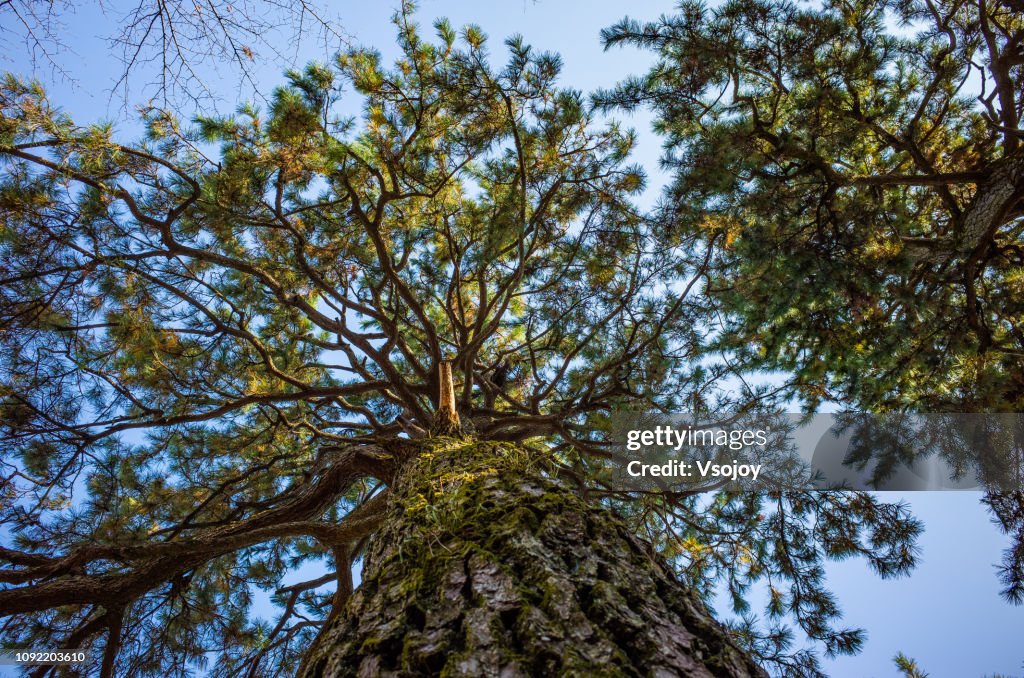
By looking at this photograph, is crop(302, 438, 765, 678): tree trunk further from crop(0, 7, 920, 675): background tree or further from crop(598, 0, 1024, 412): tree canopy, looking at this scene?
crop(598, 0, 1024, 412): tree canopy

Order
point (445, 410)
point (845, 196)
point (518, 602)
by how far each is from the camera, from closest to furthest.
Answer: point (518, 602) < point (445, 410) < point (845, 196)

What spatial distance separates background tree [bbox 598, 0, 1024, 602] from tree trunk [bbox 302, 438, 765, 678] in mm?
2902

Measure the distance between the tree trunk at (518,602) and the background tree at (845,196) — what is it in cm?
290

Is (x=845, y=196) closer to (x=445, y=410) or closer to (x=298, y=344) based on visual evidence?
(x=445, y=410)

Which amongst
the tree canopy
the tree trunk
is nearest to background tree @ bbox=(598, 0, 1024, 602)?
the tree canopy

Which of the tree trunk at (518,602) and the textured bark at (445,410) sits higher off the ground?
the textured bark at (445,410)

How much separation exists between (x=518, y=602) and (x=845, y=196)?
415 cm

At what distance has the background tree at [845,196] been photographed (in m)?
3.30

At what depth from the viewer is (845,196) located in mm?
3939

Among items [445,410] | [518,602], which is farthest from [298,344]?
[518,602]

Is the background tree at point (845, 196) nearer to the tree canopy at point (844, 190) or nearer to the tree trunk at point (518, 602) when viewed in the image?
the tree canopy at point (844, 190)

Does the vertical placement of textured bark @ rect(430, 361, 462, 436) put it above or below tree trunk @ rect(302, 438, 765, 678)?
above

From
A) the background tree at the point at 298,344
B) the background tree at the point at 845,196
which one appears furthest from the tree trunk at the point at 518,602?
the background tree at the point at 845,196

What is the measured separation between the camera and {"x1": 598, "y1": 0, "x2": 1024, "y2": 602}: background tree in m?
3.30
